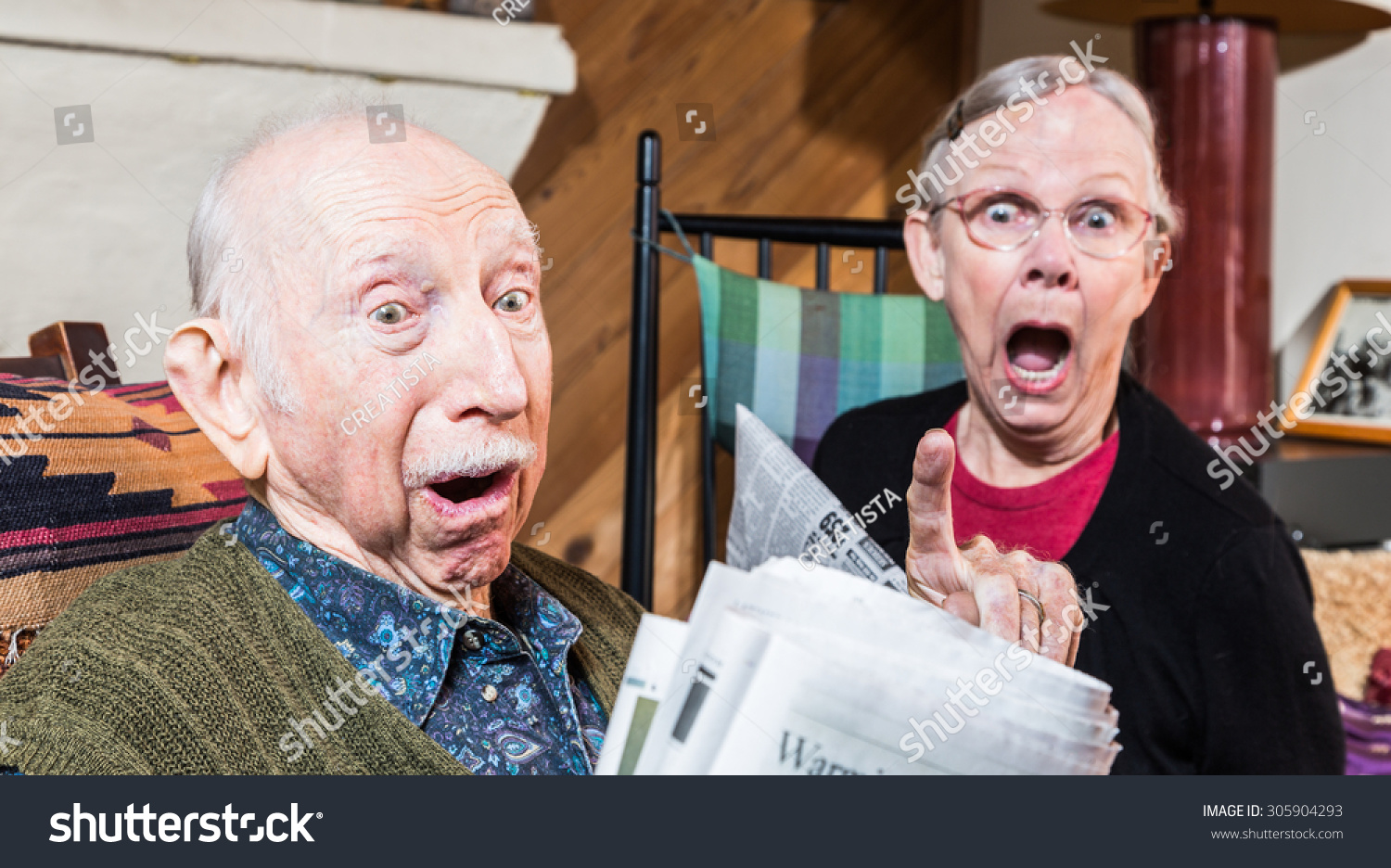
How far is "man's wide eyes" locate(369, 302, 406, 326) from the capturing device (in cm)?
43

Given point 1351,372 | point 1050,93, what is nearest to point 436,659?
point 1050,93

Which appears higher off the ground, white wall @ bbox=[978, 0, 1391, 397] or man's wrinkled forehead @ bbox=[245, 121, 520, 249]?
white wall @ bbox=[978, 0, 1391, 397]

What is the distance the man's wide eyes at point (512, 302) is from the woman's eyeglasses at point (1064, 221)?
26 centimetres

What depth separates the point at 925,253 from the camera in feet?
2.15

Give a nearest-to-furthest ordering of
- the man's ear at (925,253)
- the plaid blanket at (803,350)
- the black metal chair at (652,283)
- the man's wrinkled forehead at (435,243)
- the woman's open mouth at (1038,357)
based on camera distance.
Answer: the man's wrinkled forehead at (435,243)
the woman's open mouth at (1038,357)
the man's ear at (925,253)
the black metal chair at (652,283)
the plaid blanket at (803,350)

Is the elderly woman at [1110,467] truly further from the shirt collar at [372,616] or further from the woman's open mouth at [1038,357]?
the shirt collar at [372,616]

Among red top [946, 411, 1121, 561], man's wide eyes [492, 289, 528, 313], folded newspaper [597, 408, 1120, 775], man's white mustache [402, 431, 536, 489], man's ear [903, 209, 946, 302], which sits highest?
man's ear [903, 209, 946, 302]

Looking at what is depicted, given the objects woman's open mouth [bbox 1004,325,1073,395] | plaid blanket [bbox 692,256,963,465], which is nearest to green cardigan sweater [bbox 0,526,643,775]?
woman's open mouth [bbox 1004,325,1073,395]

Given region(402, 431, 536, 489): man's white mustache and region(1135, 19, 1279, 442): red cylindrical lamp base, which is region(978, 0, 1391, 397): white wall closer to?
A: region(1135, 19, 1279, 442): red cylindrical lamp base

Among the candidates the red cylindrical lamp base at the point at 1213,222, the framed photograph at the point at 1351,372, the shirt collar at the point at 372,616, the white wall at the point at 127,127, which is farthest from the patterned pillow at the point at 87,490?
the framed photograph at the point at 1351,372

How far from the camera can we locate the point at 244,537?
533 millimetres

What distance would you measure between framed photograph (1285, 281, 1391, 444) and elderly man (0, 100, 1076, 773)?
1.01 meters

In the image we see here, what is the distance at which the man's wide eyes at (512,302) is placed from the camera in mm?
474
